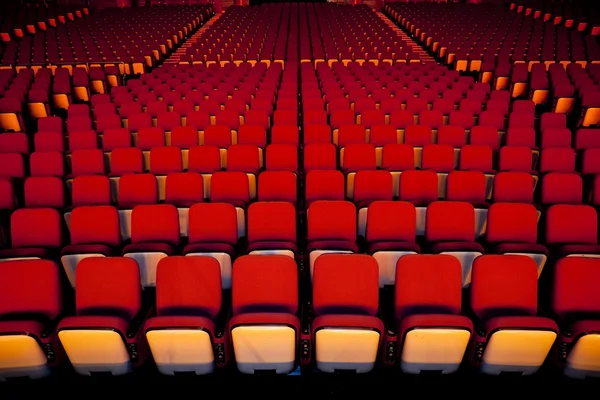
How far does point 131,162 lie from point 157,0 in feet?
52.6

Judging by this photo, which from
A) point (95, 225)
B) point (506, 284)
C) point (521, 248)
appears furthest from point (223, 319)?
point (521, 248)

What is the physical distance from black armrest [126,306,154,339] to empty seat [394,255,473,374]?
46.0 inches

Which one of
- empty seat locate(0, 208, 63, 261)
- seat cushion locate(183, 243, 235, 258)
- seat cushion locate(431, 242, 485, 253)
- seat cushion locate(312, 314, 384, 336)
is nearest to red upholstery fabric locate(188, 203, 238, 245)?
seat cushion locate(183, 243, 235, 258)

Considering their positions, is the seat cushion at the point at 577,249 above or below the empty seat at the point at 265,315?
above

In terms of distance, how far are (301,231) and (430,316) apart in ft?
5.54

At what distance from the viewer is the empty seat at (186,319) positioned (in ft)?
6.09

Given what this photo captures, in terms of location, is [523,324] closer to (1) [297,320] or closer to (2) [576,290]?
(2) [576,290]

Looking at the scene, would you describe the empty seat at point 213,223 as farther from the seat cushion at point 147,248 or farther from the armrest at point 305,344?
the armrest at point 305,344

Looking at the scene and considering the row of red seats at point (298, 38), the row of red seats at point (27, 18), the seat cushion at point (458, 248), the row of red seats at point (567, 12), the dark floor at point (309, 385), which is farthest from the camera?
the row of red seats at point (27, 18)

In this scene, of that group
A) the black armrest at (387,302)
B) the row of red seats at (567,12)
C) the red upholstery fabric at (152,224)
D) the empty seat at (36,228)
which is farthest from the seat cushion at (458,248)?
the row of red seats at (567,12)

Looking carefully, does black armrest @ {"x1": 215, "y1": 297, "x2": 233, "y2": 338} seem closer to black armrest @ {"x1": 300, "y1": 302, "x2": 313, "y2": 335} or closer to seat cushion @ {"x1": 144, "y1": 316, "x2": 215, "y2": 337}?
seat cushion @ {"x1": 144, "y1": 316, "x2": 215, "y2": 337}

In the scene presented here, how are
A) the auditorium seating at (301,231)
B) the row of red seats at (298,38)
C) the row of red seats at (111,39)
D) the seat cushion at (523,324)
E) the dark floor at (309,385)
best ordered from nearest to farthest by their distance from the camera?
the seat cushion at (523,324) < the auditorium seating at (301,231) < the dark floor at (309,385) < the row of red seats at (111,39) < the row of red seats at (298,38)

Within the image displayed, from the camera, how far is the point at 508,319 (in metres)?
1.86

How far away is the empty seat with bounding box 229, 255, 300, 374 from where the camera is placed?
→ 1851mm
